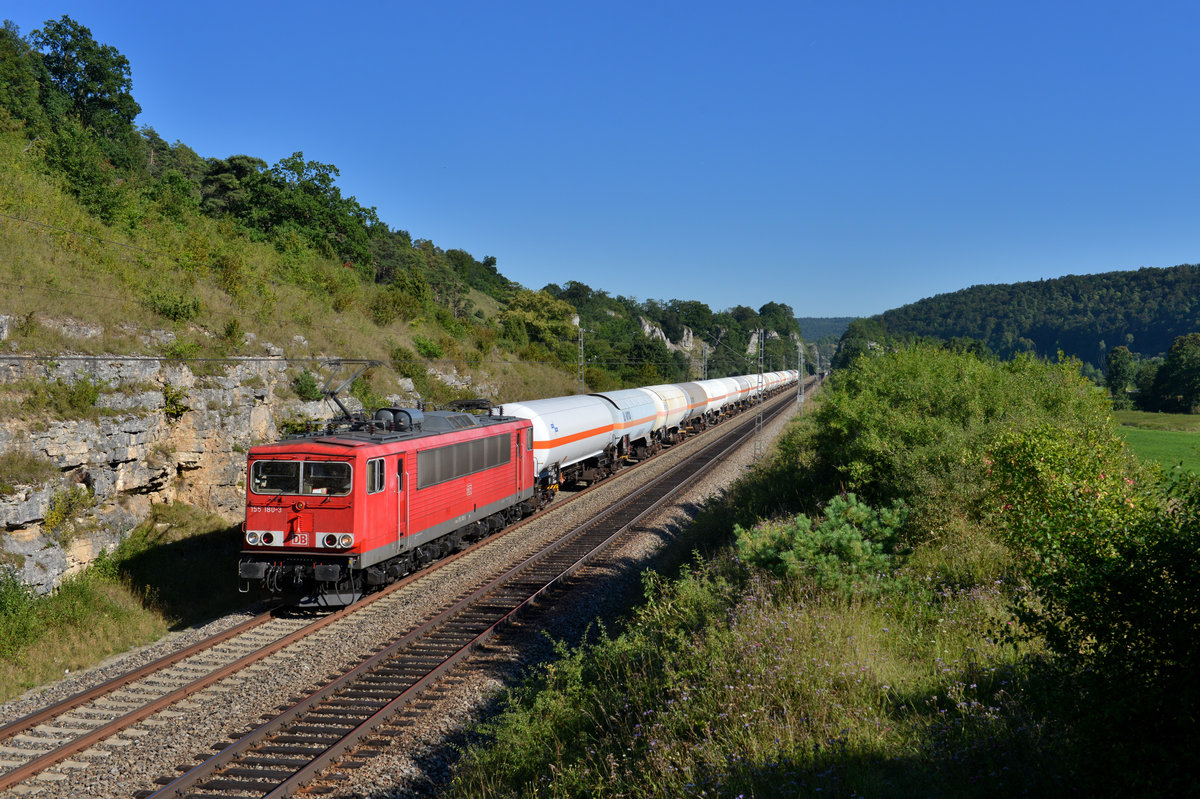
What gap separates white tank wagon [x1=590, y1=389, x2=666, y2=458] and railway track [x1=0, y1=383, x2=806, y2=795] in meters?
16.0

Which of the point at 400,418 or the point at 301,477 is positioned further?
the point at 400,418

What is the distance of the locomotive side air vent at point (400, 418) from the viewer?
15.7 metres

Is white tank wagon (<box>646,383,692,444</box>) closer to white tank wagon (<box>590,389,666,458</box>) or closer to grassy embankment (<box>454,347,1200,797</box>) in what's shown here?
white tank wagon (<box>590,389,666,458</box>)

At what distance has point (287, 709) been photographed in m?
9.54

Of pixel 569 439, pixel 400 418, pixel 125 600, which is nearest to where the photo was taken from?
pixel 125 600

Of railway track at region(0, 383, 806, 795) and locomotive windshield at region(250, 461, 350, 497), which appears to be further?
locomotive windshield at region(250, 461, 350, 497)

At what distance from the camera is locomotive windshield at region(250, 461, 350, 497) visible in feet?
43.0

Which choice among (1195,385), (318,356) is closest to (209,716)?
(318,356)

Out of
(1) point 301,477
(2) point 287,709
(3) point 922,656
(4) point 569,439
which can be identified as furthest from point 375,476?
(4) point 569,439

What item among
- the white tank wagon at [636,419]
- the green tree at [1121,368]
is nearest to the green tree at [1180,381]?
the green tree at [1121,368]

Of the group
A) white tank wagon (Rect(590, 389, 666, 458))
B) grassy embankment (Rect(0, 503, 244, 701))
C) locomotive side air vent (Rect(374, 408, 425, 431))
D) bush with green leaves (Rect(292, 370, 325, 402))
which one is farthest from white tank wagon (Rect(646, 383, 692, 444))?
grassy embankment (Rect(0, 503, 244, 701))

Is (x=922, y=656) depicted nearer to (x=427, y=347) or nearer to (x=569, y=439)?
(x=569, y=439)

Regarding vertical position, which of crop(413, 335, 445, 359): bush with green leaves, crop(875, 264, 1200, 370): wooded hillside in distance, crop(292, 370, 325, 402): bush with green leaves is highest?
crop(875, 264, 1200, 370): wooded hillside in distance

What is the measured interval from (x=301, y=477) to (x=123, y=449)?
5.65m
